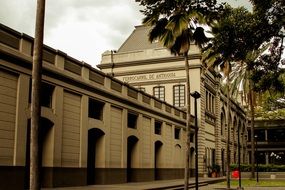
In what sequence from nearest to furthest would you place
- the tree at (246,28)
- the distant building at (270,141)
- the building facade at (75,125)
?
the tree at (246,28) < the building facade at (75,125) < the distant building at (270,141)

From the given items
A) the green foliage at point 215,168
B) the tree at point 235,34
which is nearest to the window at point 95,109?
the tree at point 235,34

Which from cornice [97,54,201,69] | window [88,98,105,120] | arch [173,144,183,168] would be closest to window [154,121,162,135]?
arch [173,144,183,168]

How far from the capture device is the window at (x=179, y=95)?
5319 cm

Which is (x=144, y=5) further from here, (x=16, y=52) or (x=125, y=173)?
(x=125, y=173)

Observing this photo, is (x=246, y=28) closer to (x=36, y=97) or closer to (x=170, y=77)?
(x=36, y=97)

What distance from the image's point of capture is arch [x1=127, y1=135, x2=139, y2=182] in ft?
119

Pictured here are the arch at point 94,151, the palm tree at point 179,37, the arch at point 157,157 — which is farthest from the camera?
the arch at point 157,157

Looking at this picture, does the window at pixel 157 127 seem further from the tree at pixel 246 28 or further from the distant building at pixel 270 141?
the distant building at pixel 270 141

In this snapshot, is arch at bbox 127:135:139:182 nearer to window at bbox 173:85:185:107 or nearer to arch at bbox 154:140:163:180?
arch at bbox 154:140:163:180

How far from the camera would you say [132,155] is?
36812 millimetres

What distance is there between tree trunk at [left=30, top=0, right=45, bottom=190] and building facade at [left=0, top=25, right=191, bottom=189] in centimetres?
713

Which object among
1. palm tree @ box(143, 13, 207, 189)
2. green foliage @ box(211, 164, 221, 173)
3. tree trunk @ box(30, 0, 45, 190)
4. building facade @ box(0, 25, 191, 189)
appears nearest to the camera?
tree trunk @ box(30, 0, 45, 190)

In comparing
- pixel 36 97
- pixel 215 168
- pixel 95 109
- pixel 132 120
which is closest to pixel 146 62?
pixel 215 168

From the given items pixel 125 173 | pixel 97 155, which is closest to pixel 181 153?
pixel 125 173
